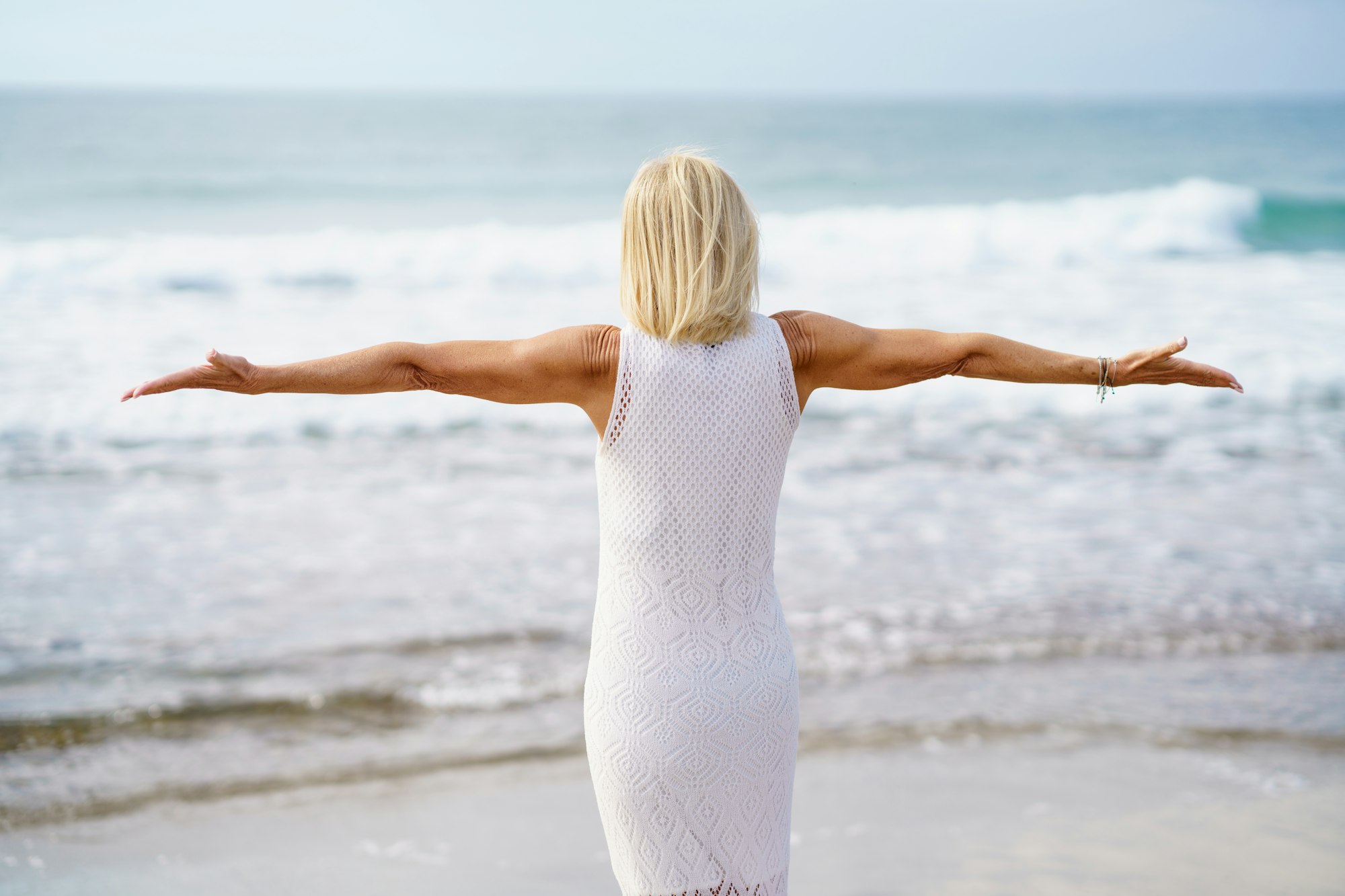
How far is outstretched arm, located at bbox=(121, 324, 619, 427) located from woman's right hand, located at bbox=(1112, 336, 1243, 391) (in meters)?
1.06

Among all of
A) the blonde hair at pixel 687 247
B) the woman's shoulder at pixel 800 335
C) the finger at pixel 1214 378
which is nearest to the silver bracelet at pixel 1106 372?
the finger at pixel 1214 378

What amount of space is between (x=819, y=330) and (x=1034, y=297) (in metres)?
12.4

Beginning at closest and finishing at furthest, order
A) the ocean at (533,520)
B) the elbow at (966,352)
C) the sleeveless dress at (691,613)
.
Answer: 1. the sleeveless dress at (691,613)
2. the elbow at (966,352)
3. the ocean at (533,520)

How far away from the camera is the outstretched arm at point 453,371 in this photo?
6.31ft

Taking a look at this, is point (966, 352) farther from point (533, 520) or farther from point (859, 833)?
point (533, 520)

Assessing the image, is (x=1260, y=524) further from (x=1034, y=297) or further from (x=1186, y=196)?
(x=1186, y=196)

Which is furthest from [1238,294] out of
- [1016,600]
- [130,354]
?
[130,354]

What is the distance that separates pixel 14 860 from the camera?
3346 millimetres

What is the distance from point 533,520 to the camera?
6.28 metres

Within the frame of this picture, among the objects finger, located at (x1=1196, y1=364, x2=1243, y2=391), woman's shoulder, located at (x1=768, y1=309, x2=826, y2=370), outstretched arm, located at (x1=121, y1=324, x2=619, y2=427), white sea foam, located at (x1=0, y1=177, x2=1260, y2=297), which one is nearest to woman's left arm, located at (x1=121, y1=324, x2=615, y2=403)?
outstretched arm, located at (x1=121, y1=324, x2=619, y2=427)

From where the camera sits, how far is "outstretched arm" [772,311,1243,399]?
6.64 feet

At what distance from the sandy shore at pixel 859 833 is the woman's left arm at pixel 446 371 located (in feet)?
6.04

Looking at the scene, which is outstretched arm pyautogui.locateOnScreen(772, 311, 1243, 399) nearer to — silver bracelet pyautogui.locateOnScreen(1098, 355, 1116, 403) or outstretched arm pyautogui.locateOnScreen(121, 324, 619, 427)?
silver bracelet pyautogui.locateOnScreen(1098, 355, 1116, 403)

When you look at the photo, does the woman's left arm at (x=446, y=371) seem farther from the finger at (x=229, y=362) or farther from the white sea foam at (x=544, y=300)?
the white sea foam at (x=544, y=300)
